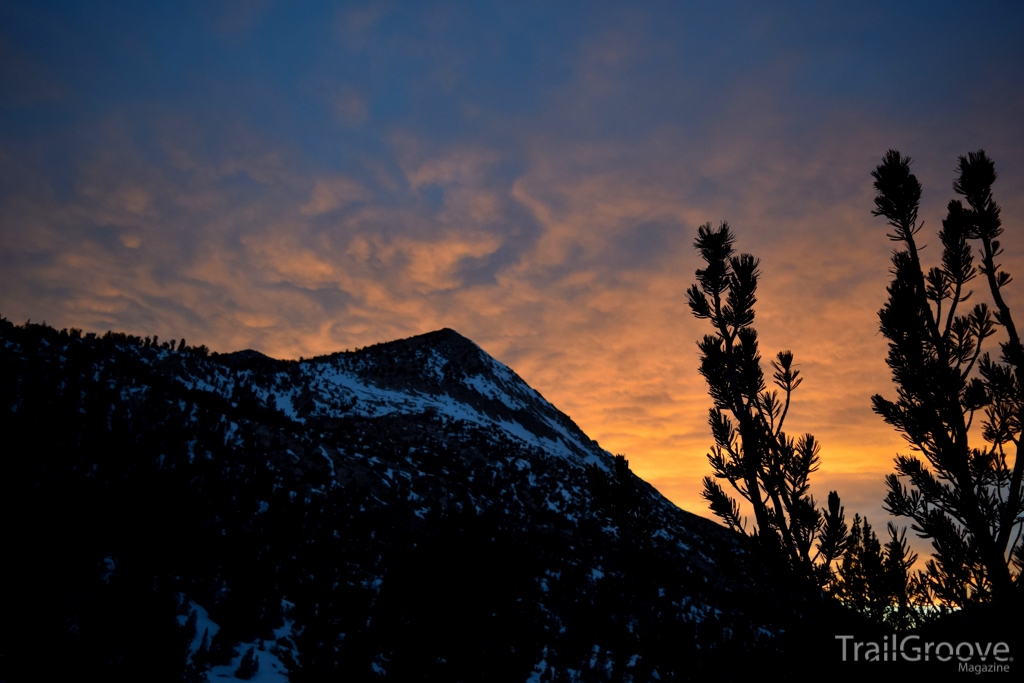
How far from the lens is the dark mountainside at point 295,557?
16.5 feet

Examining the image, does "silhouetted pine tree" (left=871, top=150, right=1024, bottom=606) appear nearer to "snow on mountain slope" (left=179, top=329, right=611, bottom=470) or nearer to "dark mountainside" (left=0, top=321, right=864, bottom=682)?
"dark mountainside" (left=0, top=321, right=864, bottom=682)

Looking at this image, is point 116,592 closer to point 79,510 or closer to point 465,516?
point 79,510

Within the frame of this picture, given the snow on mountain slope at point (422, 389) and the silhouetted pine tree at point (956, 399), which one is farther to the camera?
the snow on mountain slope at point (422, 389)

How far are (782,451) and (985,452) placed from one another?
4.32 feet

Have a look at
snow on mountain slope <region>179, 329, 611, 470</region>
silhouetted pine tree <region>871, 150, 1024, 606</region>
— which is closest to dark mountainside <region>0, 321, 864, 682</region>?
silhouetted pine tree <region>871, 150, 1024, 606</region>

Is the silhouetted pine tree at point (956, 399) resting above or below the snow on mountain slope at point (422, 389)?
below

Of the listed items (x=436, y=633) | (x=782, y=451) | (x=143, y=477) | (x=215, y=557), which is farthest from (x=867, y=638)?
(x=143, y=477)

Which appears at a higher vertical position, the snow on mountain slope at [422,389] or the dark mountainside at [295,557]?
the snow on mountain slope at [422,389]

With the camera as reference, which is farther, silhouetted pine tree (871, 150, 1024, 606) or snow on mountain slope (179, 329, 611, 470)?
snow on mountain slope (179, 329, 611, 470)

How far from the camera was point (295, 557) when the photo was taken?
10.1 m

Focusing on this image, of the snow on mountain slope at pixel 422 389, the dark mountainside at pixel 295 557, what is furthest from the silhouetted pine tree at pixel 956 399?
the snow on mountain slope at pixel 422 389

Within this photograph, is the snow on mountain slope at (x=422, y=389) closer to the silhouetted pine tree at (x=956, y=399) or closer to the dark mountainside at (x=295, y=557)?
the dark mountainside at (x=295, y=557)

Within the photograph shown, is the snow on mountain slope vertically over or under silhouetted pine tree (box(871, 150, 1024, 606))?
over

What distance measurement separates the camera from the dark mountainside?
5.02 meters
